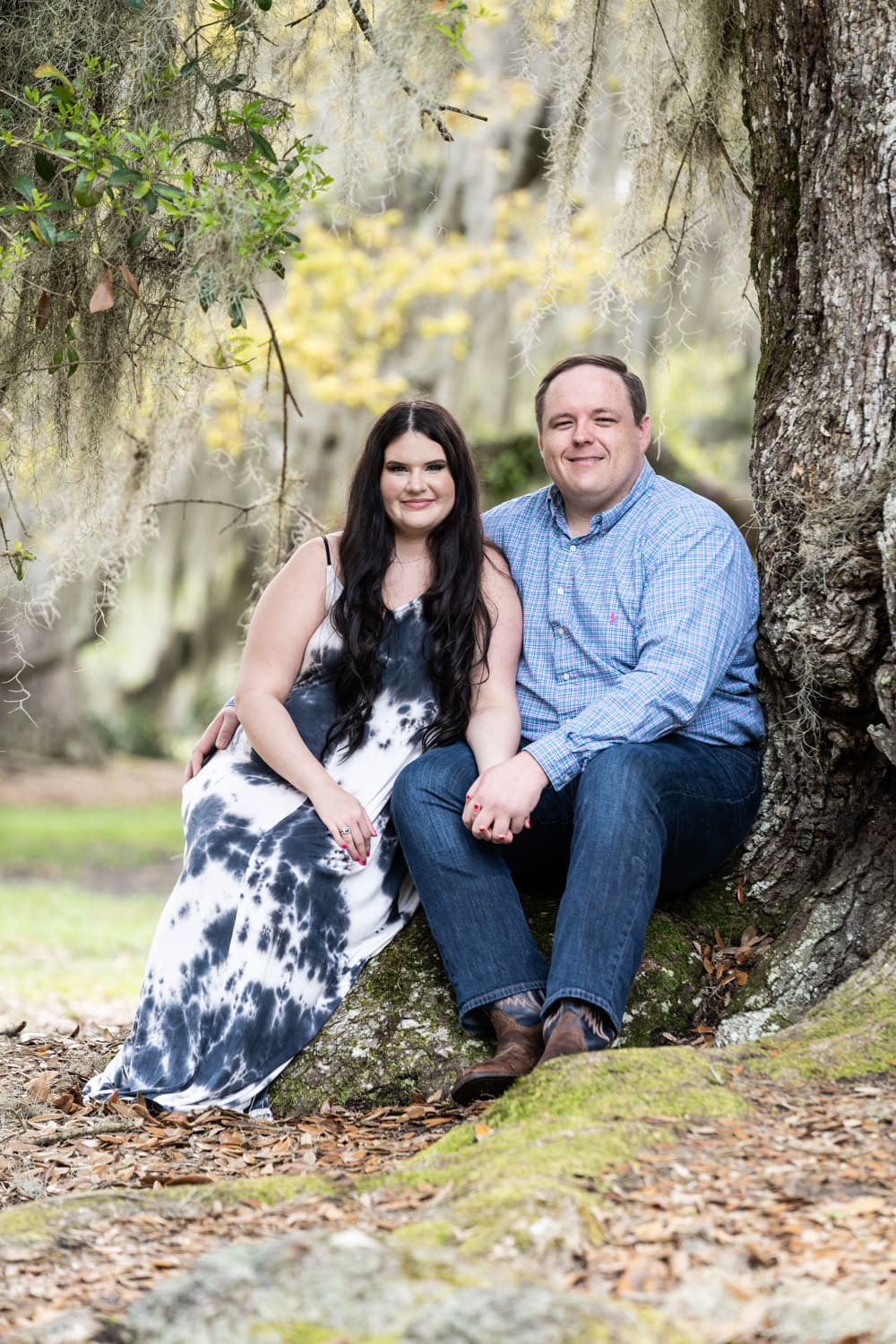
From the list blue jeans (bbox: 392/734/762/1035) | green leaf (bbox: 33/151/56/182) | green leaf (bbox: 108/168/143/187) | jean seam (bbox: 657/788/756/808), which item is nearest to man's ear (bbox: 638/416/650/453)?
blue jeans (bbox: 392/734/762/1035)

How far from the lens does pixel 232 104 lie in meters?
3.91

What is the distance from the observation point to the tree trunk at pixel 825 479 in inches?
119

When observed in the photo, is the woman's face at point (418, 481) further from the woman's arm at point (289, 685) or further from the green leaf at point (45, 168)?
the green leaf at point (45, 168)

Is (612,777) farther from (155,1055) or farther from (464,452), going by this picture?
(155,1055)

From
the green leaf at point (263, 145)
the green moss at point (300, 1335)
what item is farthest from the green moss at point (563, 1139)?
the green leaf at point (263, 145)

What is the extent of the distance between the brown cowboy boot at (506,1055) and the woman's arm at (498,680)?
1.82ft

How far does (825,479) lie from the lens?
10.3 feet

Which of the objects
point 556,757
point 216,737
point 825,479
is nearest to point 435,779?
point 556,757

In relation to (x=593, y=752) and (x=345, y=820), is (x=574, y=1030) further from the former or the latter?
(x=345, y=820)

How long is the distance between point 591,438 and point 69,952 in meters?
4.74

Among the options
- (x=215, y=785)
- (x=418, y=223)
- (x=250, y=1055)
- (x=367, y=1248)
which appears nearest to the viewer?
(x=367, y=1248)

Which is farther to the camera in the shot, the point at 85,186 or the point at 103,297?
the point at 103,297

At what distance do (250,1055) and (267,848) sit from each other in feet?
1.54

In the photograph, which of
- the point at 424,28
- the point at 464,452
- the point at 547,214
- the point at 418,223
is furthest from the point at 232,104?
the point at 418,223
